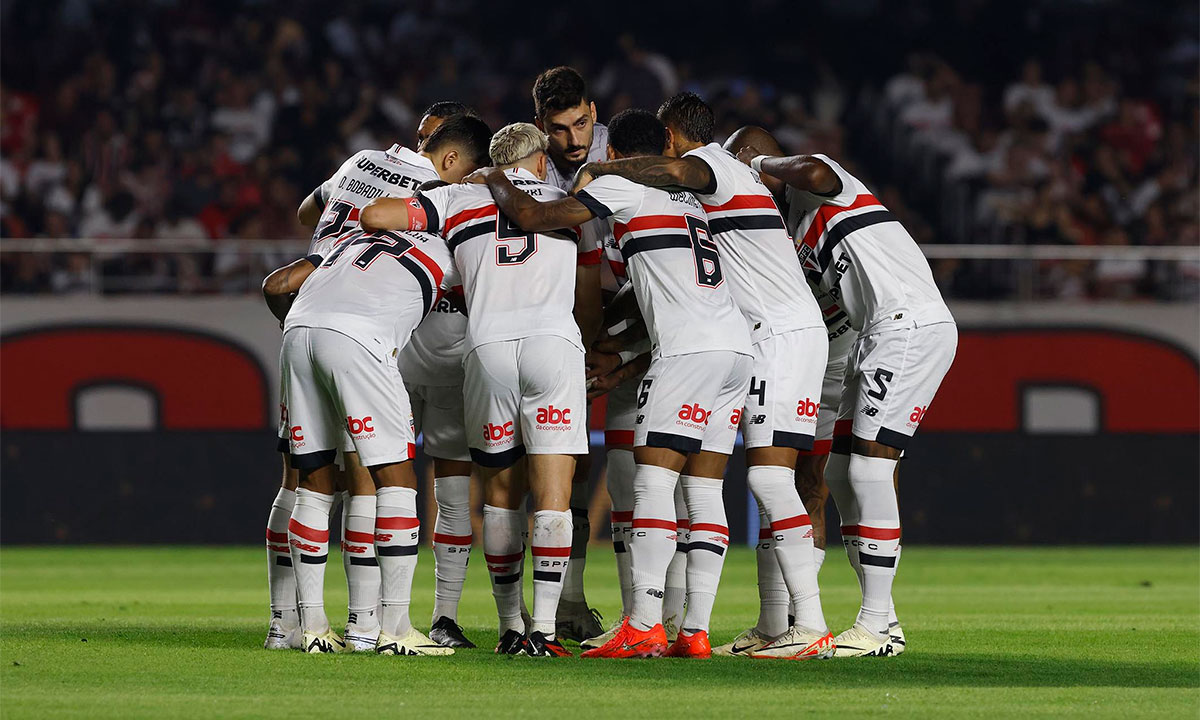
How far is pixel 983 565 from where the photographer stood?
14.3m

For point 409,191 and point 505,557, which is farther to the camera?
point 409,191

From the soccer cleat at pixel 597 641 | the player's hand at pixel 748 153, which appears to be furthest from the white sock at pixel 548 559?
the player's hand at pixel 748 153

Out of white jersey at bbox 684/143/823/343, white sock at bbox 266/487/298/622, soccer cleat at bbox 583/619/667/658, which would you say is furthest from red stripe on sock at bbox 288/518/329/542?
white jersey at bbox 684/143/823/343

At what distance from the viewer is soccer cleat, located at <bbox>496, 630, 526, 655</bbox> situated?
23.7ft

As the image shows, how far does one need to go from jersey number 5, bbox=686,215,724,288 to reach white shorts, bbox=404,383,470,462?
1485mm

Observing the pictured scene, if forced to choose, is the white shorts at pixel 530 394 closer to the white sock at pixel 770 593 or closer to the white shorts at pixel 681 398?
the white shorts at pixel 681 398

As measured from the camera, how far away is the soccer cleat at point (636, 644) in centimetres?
716

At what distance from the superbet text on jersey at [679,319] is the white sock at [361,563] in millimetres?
1289

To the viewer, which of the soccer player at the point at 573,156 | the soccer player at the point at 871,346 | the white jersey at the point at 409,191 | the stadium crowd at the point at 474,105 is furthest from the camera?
the stadium crowd at the point at 474,105

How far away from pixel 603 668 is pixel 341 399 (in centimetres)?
164

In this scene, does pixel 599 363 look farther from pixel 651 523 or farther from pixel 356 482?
pixel 356 482

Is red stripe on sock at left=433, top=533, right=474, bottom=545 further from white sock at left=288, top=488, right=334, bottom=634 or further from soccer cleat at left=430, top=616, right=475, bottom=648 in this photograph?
white sock at left=288, top=488, right=334, bottom=634

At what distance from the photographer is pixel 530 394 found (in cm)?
718

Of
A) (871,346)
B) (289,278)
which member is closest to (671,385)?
(871,346)
